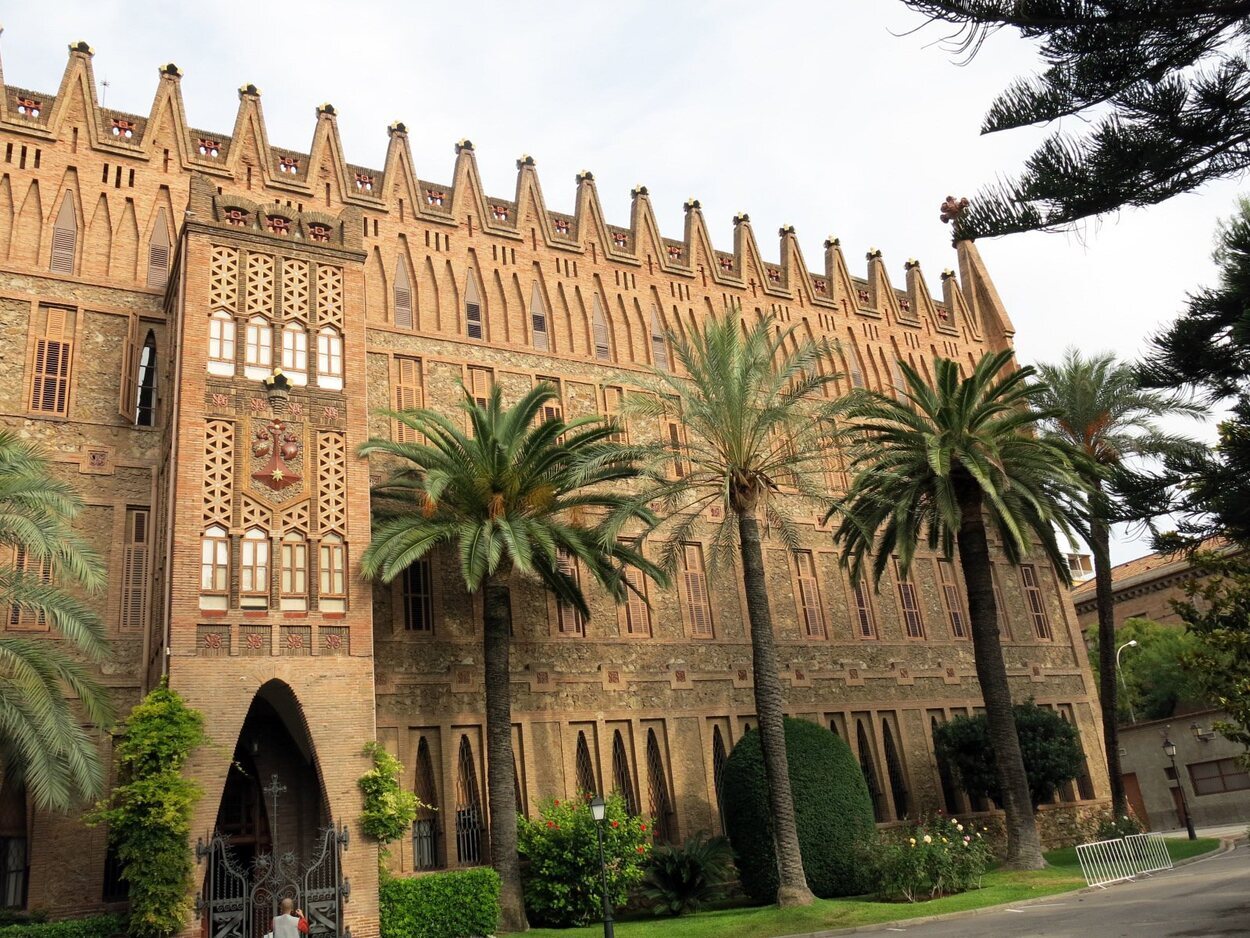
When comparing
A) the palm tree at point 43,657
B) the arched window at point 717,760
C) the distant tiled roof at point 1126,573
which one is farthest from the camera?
the distant tiled roof at point 1126,573

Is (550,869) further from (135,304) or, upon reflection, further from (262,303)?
(135,304)

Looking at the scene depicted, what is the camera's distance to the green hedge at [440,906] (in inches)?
747

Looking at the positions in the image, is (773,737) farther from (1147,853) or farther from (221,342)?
(221,342)

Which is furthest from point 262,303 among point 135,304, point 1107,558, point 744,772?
point 1107,558

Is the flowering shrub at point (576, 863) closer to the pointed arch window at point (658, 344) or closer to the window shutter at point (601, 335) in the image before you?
the window shutter at point (601, 335)

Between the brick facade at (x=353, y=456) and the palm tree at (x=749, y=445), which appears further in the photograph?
the palm tree at (x=749, y=445)

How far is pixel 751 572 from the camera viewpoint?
22094 mm

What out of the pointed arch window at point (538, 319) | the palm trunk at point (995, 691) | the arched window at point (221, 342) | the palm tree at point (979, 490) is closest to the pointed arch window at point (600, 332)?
the pointed arch window at point (538, 319)

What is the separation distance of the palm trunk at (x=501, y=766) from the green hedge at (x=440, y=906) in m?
0.55

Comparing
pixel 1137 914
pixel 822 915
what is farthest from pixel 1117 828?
pixel 1137 914

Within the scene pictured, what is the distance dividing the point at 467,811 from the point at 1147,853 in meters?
14.8

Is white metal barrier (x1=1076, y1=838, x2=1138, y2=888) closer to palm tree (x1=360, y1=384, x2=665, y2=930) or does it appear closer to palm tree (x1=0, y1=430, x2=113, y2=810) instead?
palm tree (x1=360, y1=384, x2=665, y2=930)

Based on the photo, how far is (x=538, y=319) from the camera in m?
29.7

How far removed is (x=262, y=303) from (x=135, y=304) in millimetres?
3836
